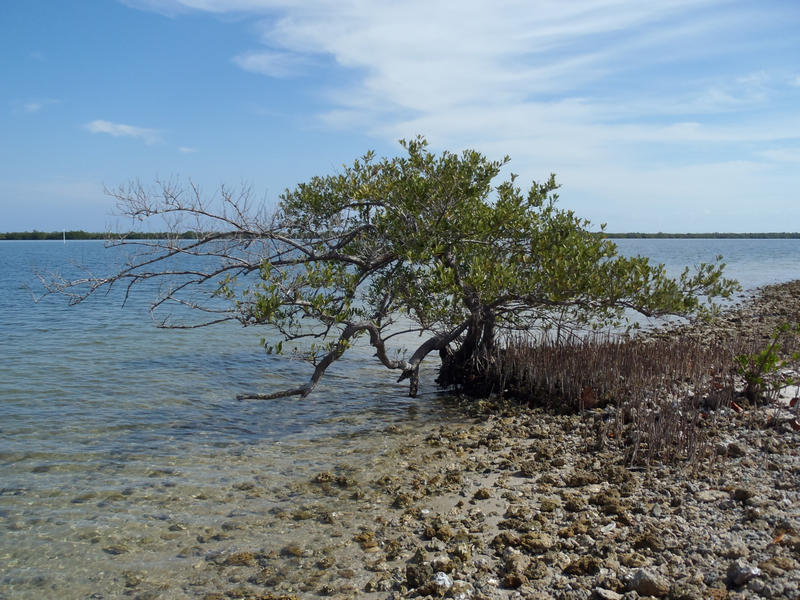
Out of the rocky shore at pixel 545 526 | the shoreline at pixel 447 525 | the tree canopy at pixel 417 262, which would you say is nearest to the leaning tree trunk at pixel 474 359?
the tree canopy at pixel 417 262

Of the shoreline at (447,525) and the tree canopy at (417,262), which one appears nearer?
the shoreline at (447,525)

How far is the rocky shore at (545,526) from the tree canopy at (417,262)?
2.12 m

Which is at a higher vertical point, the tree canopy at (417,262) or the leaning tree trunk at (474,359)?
the tree canopy at (417,262)

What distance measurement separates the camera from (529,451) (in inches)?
274

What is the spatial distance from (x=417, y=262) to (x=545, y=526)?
4625mm

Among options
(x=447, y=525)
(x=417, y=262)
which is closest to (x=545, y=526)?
(x=447, y=525)

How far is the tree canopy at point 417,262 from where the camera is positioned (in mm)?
8055

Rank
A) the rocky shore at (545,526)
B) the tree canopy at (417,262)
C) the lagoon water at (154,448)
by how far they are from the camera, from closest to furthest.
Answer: the rocky shore at (545,526) < the lagoon water at (154,448) < the tree canopy at (417,262)

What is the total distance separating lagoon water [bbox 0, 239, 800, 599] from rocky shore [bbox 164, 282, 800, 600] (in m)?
0.45

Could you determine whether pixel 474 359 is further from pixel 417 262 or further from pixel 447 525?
pixel 447 525

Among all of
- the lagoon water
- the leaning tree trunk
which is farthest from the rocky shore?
the leaning tree trunk

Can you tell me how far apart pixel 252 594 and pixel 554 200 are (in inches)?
291

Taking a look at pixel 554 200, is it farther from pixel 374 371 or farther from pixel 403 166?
pixel 374 371

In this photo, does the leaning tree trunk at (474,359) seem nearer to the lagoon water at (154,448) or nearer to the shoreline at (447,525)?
the lagoon water at (154,448)
